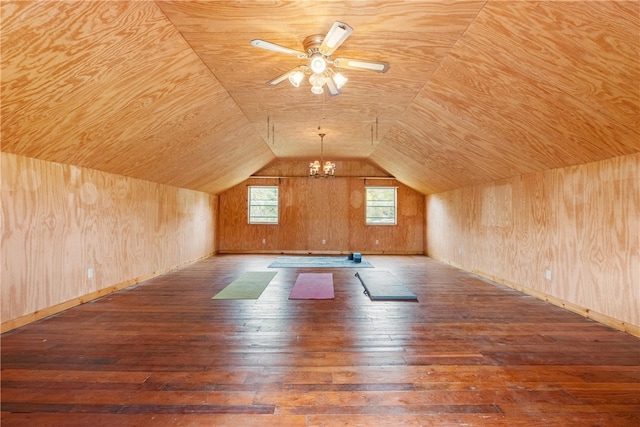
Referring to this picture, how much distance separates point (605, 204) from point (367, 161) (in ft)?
20.7

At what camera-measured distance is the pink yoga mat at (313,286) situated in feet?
14.2

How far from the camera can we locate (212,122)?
A: 178 inches

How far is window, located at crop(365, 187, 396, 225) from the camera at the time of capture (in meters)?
9.51

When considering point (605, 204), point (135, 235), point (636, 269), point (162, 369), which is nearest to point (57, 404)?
point (162, 369)

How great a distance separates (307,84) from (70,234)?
11.5 feet

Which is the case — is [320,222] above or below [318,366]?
above

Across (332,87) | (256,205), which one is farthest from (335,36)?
(256,205)

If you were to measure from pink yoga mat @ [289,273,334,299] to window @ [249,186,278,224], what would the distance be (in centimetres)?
400

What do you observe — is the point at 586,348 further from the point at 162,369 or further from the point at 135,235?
the point at 135,235

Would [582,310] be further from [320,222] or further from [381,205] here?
[320,222]

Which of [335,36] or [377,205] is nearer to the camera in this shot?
[335,36]

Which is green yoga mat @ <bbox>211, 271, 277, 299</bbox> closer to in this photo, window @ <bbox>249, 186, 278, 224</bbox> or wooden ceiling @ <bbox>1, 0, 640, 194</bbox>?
wooden ceiling @ <bbox>1, 0, 640, 194</bbox>

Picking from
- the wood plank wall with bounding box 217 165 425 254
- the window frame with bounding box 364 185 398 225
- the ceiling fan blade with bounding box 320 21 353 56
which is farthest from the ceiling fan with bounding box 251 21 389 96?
the window frame with bounding box 364 185 398 225

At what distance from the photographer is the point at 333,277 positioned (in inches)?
224
